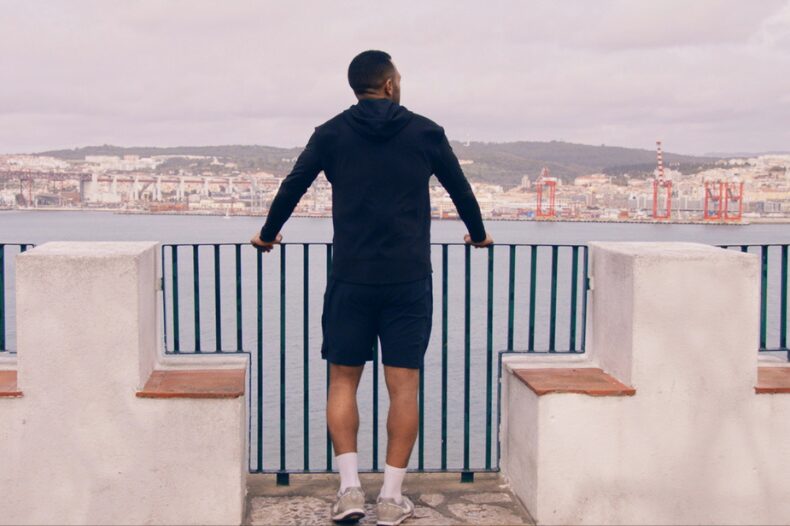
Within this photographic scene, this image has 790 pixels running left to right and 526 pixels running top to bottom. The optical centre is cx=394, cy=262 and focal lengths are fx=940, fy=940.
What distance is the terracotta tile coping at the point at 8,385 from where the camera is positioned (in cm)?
375

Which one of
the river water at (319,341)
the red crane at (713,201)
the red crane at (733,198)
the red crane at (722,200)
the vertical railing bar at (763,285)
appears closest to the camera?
the vertical railing bar at (763,285)

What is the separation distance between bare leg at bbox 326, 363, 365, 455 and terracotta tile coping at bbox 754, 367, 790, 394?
5.71ft

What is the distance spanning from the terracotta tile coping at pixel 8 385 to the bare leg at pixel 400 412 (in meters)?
1.48

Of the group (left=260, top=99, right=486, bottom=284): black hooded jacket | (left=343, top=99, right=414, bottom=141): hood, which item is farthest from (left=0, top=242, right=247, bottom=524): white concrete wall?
(left=343, top=99, right=414, bottom=141): hood

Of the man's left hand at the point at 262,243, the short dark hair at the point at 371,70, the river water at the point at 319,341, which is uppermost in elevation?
the short dark hair at the point at 371,70

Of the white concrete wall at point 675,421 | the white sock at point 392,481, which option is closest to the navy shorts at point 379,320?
the white sock at point 392,481

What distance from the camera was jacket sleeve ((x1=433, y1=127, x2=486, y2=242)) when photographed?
12.0ft

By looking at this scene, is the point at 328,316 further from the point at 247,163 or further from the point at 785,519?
the point at 247,163

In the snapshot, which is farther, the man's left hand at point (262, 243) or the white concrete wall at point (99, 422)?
the man's left hand at point (262, 243)

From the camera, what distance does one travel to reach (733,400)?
4035mm

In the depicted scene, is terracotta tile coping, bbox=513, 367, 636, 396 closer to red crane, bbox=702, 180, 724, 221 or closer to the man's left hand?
the man's left hand

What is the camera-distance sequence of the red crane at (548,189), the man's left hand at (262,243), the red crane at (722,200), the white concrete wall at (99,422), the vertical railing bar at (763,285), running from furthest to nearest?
the red crane at (722,200) → the red crane at (548,189) → the vertical railing bar at (763,285) → the man's left hand at (262,243) → the white concrete wall at (99,422)

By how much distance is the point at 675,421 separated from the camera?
401cm

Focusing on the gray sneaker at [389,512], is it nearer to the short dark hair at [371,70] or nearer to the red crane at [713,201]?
the short dark hair at [371,70]
